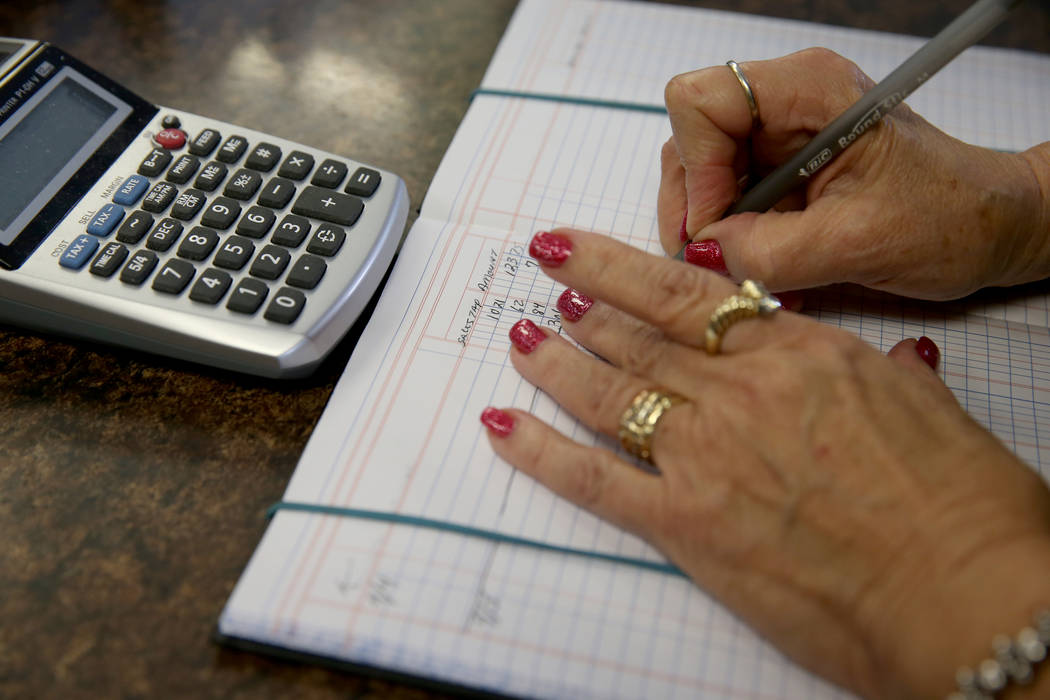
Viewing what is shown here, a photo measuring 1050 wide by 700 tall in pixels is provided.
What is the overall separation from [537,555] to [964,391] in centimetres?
34

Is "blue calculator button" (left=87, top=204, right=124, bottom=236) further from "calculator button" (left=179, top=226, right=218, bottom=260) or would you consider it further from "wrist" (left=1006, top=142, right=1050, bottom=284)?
"wrist" (left=1006, top=142, right=1050, bottom=284)

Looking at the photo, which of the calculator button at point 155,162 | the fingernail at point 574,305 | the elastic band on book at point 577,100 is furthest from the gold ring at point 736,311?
the calculator button at point 155,162

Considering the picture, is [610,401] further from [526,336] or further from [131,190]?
[131,190]

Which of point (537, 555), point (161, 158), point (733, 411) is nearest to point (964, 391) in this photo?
point (733, 411)

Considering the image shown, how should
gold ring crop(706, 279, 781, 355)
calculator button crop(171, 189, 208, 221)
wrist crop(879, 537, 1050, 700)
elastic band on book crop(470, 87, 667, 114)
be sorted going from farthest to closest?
elastic band on book crop(470, 87, 667, 114)
calculator button crop(171, 189, 208, 221)
gold ring crop(706, 279, 781, 355)
wrist crop(879, 537, 1050, 700)

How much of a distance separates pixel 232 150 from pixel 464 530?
1.24ft

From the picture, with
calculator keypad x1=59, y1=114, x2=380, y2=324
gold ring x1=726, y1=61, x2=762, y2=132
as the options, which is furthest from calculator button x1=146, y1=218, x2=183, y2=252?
gold ring x1=726, y1=61, x2=762, y2=132

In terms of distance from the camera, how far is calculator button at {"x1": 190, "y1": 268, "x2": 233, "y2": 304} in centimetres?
54

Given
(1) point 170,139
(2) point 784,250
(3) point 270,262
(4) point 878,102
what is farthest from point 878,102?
(1) point 170,139

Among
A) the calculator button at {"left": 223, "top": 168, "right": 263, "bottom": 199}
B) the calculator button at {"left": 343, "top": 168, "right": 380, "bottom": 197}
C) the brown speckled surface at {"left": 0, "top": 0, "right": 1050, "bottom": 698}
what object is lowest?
the brown speckled surface at {"left": 0, "top": 0, "right": 1050, "bottom": 698}

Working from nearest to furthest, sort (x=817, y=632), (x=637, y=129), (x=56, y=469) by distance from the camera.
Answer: (x=817, y=632)
(x=56, y=469)
(x=637, y=129)

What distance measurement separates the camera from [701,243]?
23.6 inches

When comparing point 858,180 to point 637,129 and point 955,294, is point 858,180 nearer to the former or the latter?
point 955,294

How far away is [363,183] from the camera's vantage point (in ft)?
2.06
